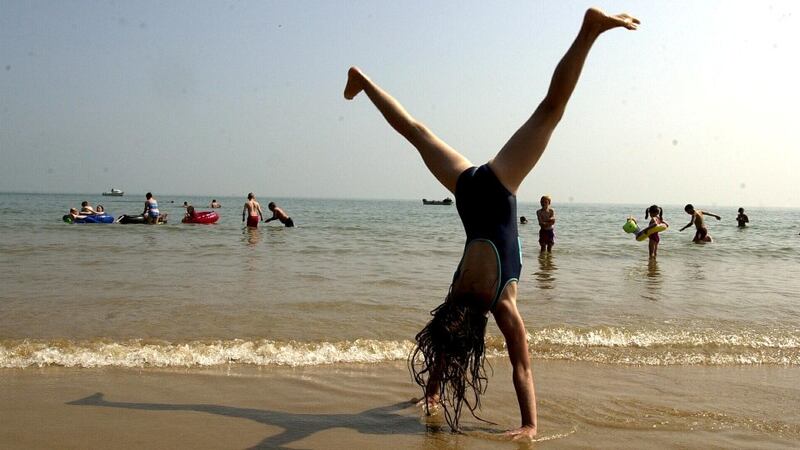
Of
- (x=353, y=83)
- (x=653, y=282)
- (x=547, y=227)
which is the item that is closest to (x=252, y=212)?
(x=547, y=227)

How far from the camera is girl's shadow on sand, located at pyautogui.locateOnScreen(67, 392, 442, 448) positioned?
3.67m

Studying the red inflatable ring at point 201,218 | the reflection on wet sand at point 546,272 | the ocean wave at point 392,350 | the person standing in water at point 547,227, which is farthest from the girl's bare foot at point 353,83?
the red inflatable ring at point 201,218

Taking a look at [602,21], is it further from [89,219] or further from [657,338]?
[89,219]

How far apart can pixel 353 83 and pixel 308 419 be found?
8.16 ft

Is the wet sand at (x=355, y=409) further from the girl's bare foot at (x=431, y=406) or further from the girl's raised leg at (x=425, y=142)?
the girl's raised leg at (x=425, y=142)

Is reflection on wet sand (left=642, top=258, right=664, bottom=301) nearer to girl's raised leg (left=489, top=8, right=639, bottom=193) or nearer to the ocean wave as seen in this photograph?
the ocean wave

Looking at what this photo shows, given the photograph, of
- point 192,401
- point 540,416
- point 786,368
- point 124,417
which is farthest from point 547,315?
point 124,417

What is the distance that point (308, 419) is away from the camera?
12.6 ft

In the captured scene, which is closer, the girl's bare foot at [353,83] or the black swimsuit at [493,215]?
the black swimsuit at [493,215]

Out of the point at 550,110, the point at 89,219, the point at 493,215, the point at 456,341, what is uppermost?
the point at 550,110

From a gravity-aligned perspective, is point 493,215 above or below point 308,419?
above

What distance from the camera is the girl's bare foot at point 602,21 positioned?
3.24 metres

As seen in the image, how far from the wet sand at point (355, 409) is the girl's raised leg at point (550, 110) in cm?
170

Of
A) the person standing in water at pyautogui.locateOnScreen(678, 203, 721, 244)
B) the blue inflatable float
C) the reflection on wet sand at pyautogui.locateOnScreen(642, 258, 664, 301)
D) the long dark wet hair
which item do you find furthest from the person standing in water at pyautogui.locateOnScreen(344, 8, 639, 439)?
the blue inflatable float
